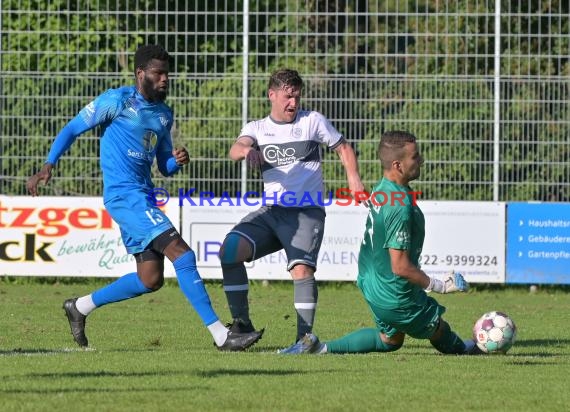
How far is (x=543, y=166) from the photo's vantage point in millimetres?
18031

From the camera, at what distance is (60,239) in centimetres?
1811

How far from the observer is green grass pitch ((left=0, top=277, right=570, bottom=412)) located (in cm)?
707

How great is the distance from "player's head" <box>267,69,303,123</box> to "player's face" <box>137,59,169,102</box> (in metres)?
0.82

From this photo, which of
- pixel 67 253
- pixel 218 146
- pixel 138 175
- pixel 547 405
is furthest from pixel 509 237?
pixel 547 405

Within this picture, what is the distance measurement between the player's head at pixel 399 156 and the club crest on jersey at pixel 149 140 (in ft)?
6.49

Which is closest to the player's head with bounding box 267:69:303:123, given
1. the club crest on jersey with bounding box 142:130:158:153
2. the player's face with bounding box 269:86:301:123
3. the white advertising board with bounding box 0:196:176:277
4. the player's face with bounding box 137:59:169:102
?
the player's face with bounding box 269:86:301:123

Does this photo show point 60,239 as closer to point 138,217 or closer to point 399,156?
point 138,217

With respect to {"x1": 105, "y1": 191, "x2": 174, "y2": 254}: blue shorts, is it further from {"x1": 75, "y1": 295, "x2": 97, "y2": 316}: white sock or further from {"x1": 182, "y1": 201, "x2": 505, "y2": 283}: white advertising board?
{"x1": 182, "y1": 201, "x2": 505, "y2": 283}: white advertising board

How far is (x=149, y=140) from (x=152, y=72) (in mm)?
510

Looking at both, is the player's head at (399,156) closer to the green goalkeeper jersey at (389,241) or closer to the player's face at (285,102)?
the green goalkeeper jersey at (389,241)

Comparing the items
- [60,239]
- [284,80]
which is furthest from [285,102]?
[60,239]

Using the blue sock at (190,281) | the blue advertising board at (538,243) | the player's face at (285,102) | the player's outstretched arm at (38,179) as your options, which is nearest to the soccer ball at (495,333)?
the blue sock at (190,281)

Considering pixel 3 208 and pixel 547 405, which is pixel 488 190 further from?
pixel 547 405

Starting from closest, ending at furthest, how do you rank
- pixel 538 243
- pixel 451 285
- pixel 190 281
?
pixel 451 285 → pixel 190 281 → pixel 538 243
